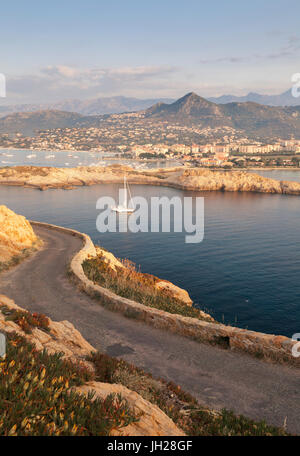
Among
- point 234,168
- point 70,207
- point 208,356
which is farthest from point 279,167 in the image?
point 208,356

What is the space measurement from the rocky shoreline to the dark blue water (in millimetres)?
24250

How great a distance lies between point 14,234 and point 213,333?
21.4m

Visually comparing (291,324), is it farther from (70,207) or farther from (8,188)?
(8,188)

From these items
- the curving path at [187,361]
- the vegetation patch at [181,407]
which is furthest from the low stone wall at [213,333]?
the vegetation patch at [181,407]

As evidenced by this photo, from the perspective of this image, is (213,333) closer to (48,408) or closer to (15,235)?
(48,408)

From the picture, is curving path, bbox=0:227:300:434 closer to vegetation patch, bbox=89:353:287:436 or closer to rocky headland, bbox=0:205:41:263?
vegetation patch, bbox=89:353:287:436

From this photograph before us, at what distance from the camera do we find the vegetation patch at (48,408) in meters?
4.11

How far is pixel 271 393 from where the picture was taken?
820 centimetres

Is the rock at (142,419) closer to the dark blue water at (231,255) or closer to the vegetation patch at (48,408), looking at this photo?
the vegetation patch at (48,408)

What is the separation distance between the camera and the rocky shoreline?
104062mm

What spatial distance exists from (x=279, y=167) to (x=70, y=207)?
135090 millimetres

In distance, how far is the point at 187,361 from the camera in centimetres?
987

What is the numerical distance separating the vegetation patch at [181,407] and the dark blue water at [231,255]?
14.2 metres

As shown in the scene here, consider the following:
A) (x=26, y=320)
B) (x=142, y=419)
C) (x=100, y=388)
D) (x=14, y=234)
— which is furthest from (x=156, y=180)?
(x=142, y=419)
